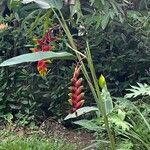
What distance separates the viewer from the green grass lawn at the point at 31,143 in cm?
384

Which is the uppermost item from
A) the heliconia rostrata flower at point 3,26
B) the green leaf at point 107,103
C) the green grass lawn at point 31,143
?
the green leaf at point 107,103

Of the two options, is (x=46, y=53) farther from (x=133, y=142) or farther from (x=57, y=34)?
(x=57, y=34)

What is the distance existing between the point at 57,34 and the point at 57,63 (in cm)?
30

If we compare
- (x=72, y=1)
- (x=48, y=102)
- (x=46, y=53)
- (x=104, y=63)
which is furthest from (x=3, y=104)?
(x=46, y=53)

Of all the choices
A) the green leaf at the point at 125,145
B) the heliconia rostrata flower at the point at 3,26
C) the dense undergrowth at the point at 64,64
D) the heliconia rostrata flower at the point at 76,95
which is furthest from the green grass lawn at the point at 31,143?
the heliconia rostrata flower at the point at 76,95

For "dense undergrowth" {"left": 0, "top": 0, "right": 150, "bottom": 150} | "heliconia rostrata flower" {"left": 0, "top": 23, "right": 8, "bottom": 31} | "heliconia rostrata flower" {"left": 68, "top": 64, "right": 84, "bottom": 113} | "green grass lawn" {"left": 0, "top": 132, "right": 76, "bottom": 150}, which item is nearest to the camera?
"heliconia rostrata flower" {"left": 68, "top": 64, "right": 84, "bottom": 113}

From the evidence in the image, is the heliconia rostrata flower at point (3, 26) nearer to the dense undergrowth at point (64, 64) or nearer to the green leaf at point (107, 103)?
the dense undergrowth at point (64, 64)

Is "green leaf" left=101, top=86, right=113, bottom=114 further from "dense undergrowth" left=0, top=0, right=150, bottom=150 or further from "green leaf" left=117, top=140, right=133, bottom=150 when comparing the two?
"dense undergrowth" left=0, top=0, right=150, bottom=150

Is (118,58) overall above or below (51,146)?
above

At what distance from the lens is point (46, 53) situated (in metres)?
2.31

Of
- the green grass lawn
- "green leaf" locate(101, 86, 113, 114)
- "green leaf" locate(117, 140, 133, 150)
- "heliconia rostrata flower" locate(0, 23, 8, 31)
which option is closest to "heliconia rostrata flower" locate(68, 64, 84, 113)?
"green leaf" locate(101, 86, 113, 114)

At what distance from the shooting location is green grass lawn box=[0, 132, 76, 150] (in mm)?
3839

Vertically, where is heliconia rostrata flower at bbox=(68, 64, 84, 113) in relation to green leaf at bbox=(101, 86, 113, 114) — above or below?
above

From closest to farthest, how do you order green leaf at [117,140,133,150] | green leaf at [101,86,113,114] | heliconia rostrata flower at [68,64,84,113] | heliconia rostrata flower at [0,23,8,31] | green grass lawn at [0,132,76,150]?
1. heliconia rostrata flower at [68,64,84,113]
2. green leaf at [101,86,113,114]
3. green leaf at [117,140,133,150]
4. green grass lawn at [0,132,76,150]
5. heliconia rostrata flower at [0,23,8,31]
